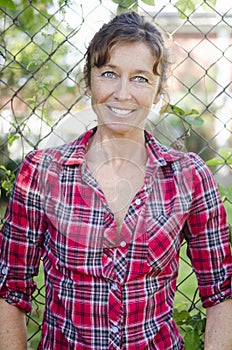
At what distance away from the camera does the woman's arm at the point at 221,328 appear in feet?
4.80

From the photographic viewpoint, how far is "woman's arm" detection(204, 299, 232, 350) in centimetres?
146

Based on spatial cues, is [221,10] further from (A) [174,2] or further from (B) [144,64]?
(B) [144,64]

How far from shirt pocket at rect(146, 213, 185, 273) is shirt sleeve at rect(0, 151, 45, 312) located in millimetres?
240

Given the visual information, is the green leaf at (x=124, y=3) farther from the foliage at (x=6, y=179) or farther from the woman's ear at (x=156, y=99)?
the foliage at (x=6, y=179)

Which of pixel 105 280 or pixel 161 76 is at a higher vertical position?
pixel 161 76

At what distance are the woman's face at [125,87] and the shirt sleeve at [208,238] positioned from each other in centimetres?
21

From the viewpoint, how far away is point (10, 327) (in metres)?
1.43

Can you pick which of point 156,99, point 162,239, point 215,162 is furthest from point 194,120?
point 162,239

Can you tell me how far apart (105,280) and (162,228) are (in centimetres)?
16

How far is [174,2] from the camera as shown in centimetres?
181

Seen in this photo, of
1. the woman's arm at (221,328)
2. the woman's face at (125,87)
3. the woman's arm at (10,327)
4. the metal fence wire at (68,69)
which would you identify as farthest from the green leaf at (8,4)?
the woman's arm at (221,328)

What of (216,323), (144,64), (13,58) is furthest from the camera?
(13,58)

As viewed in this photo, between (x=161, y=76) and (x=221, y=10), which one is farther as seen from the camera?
(x=221, y=10)

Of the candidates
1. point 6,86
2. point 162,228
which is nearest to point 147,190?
point 162,228
